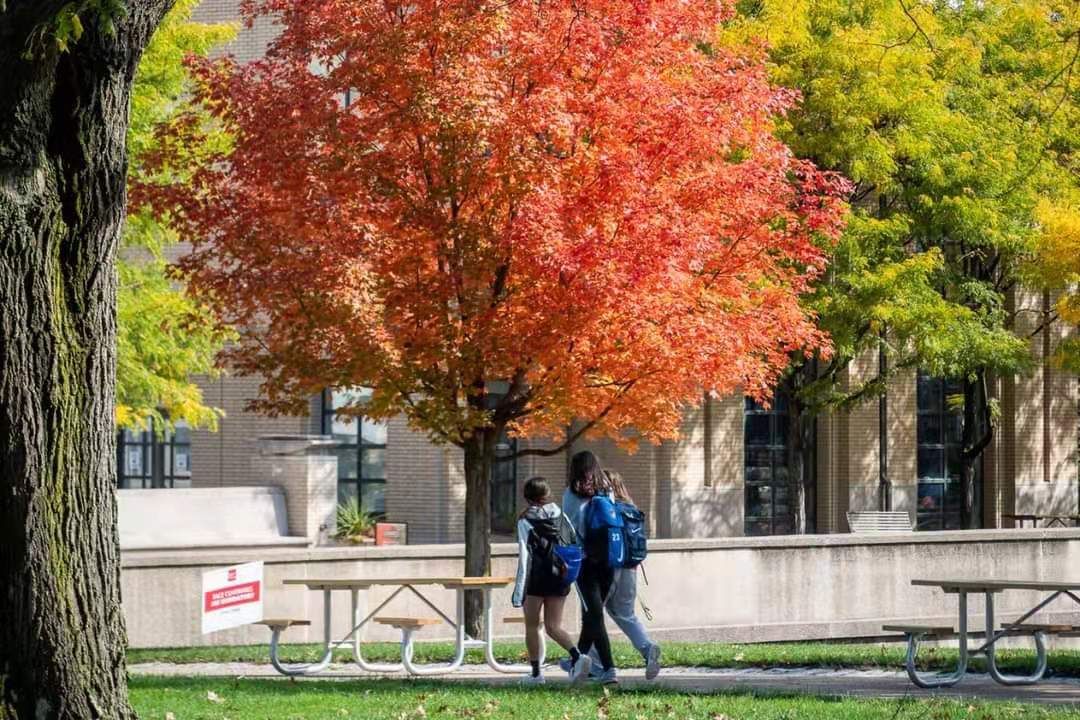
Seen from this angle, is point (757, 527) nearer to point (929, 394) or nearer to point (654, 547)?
point (929, 394)

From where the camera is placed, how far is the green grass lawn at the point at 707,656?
1655 centimetres

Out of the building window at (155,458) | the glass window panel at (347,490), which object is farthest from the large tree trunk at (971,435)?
the building window at (155,458)

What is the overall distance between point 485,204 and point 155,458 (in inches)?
827

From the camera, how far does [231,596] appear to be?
49.4ft

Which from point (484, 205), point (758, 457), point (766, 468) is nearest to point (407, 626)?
point (484, 205)

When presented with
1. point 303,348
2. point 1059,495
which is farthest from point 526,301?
point 1059,495

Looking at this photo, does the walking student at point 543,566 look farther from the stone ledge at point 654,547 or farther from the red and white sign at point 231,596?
the stone ledge at point 654,547

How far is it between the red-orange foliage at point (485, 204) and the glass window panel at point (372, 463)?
1547 centimetres

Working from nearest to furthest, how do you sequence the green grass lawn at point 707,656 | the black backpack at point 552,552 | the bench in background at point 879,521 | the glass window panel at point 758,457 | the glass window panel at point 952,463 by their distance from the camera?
the black backpack at point 552,552 < the green grass lawn at point 707,656 < the bench in background at point 879,521 < the glass window panel at point 758,457 < the glass window panel at point 952,463

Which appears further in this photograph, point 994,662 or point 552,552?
point 994,662

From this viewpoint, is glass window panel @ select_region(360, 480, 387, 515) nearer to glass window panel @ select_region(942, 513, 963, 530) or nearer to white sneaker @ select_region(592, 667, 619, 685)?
glass window panel @ select_region(942, 513, 963, 530)

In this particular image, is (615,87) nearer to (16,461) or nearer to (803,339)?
(803,339)

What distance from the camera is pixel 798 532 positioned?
29688mm

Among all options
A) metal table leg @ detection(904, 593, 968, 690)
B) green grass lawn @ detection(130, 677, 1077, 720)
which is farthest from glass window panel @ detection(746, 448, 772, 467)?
green grass lawn @ detection(130, 677, 1077, 720)
